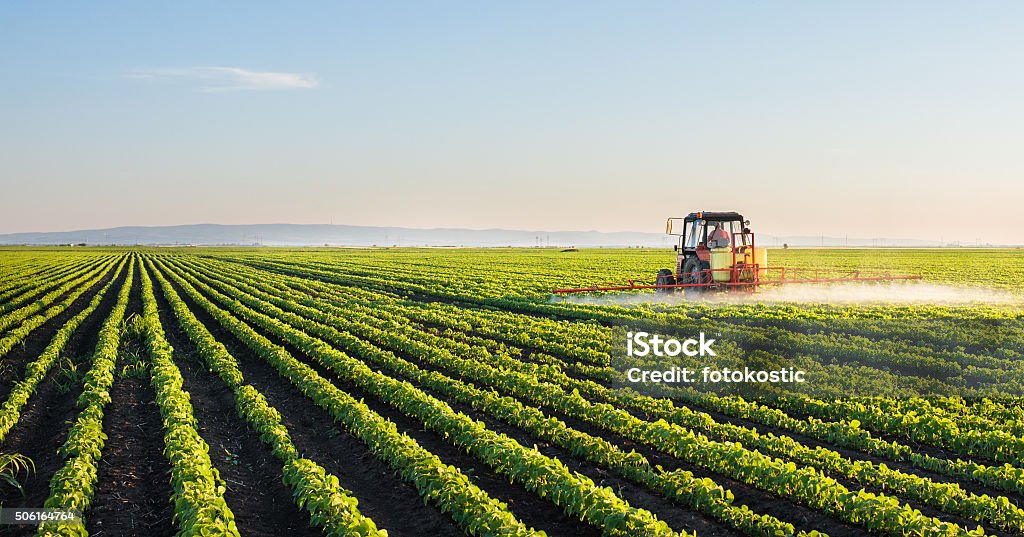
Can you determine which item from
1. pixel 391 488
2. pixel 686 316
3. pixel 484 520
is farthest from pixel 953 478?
pixel 686 316

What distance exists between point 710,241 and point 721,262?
3.03 feet

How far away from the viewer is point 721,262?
71.3ft

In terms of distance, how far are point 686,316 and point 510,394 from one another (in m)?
8.48

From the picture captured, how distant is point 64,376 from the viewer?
1352cm

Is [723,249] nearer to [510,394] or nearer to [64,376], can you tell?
[510,394]

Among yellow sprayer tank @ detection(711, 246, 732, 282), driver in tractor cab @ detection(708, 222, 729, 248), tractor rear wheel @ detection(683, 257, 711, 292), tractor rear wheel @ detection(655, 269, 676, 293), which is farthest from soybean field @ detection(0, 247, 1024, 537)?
tractor rear wheel @ detection(655, 269, 676, 293)

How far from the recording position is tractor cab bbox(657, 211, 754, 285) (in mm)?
21859

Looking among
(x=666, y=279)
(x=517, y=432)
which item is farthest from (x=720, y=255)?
(x=517, y=432)

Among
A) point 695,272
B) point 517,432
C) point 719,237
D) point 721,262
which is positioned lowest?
point 517,432

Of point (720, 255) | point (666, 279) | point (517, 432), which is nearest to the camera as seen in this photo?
point (517, 432)

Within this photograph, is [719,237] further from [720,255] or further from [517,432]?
[517,432]

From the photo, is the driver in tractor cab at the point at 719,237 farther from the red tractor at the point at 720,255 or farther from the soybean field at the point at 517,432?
the soybean field at the point at 517,432

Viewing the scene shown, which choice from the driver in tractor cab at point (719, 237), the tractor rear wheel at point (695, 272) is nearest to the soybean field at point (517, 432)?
the tractor rear wheel at point (695, 272)

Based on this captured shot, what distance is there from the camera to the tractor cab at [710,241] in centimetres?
2186
